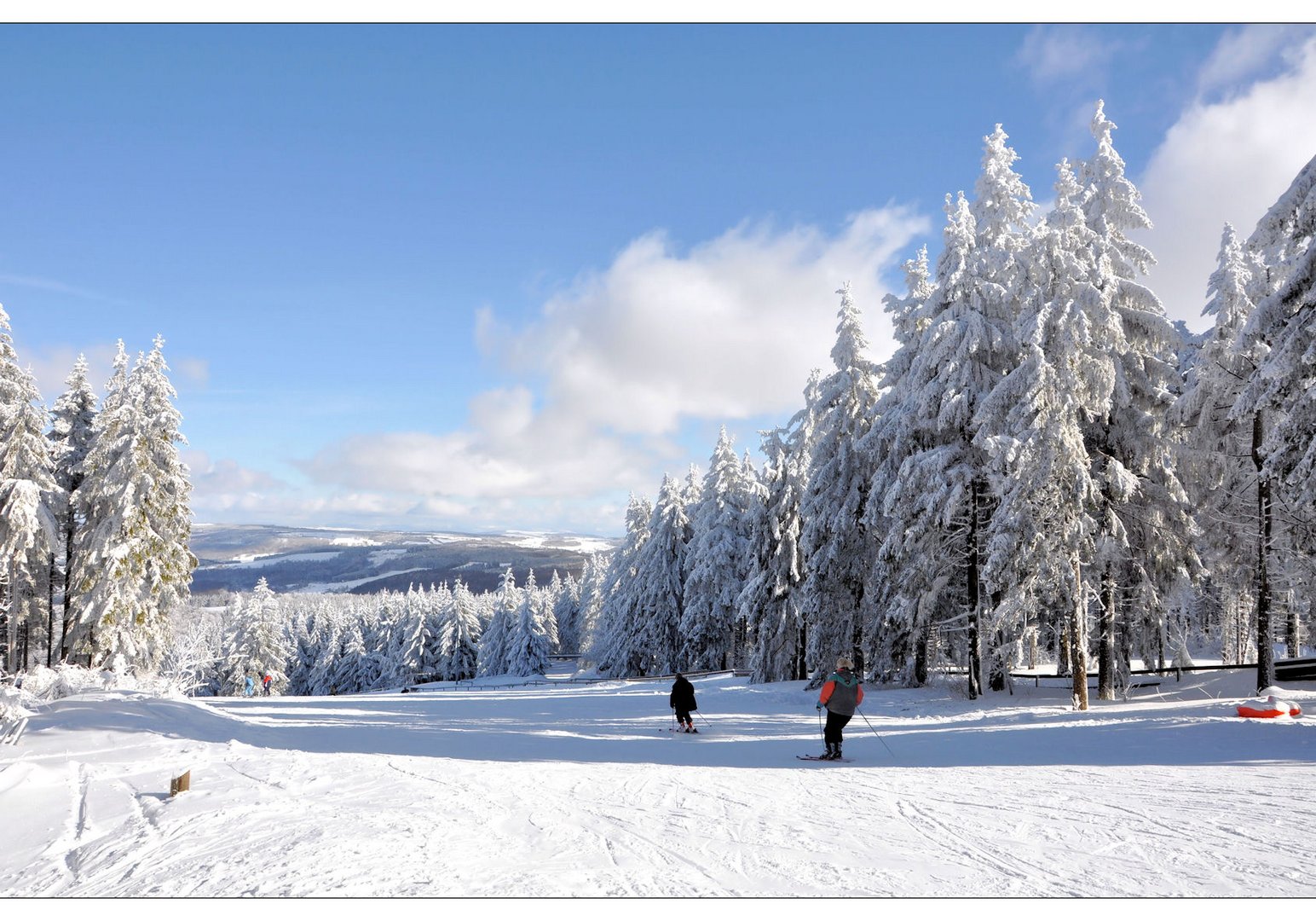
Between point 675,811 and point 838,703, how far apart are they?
4924 mm

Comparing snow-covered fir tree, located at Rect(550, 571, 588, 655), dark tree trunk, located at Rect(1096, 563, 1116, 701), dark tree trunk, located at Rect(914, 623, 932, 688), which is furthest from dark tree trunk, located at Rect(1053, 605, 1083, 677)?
snow-covered fir tree, located at Rect(550, 571, 588, 655)

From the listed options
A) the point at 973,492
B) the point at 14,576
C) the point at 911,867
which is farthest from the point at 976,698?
the point at 14,576

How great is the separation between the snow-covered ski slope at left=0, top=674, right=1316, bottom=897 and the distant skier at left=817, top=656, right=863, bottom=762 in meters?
0.61

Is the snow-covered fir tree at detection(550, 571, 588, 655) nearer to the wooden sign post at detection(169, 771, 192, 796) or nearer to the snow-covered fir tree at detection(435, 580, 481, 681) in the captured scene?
the snow-covered fir tree at detection(435, 580, 481, 681)

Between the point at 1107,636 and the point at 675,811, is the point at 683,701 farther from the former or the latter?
the point at 1107,636

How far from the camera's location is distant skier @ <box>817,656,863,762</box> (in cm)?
1226

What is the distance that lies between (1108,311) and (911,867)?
16.3 metres

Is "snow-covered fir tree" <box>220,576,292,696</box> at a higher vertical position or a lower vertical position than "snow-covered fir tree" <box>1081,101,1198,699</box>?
lower

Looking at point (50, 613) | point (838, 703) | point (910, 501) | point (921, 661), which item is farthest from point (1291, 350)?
point (50, 613)

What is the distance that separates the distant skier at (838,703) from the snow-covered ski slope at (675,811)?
61 cm

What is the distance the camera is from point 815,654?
982 inches

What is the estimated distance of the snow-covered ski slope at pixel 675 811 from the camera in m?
6.04

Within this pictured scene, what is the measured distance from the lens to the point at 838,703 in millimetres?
12414

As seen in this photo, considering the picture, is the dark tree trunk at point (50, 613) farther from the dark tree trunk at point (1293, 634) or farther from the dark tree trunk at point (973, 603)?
the dark tree trunk at point (1293, 634)
